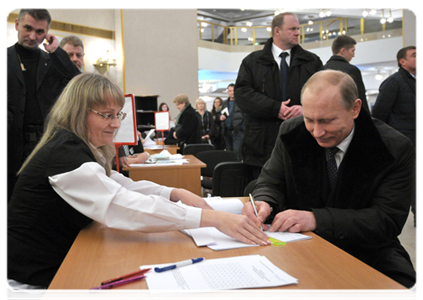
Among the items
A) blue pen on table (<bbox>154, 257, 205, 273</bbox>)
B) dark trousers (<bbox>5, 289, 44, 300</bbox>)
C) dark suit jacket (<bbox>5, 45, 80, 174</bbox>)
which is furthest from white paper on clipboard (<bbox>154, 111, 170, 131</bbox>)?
blue pen on table (<bbox>154, 257, 205, 273</bbox>)

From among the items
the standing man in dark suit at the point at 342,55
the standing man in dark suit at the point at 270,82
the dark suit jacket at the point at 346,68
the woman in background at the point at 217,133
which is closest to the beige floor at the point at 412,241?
the dark suit jacket at the point at 346,68

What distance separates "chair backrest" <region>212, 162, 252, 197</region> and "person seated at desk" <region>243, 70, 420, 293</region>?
1.43m

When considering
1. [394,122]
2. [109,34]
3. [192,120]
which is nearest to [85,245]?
[394,122]

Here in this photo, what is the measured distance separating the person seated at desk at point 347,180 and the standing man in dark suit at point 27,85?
1.60 m

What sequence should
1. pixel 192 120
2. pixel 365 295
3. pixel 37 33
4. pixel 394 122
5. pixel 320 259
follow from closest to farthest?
pixel 365 295 → pixel 320 259 → pixel 37 33 → pixel 394 122 → pixel 192 120

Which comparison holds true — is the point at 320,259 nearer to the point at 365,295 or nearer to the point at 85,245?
the point at 365,295

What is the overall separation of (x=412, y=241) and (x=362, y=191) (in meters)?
2.27

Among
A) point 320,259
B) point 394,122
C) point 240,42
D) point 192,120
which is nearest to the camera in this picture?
point 320,259

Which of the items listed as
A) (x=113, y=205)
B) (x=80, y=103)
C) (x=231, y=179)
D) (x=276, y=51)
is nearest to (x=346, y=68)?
(x=276, y=51)

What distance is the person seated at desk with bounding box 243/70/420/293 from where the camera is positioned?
1.42 m

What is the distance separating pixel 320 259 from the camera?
3.52 feet

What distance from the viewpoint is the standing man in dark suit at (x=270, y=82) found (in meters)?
2.96

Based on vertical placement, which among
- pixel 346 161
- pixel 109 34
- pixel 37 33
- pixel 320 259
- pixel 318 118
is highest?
pixel 109 34

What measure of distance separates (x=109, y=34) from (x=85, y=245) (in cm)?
989
